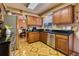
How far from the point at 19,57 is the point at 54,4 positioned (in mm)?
1303

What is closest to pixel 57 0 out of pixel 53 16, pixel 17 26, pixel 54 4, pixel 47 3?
pixel 54 4

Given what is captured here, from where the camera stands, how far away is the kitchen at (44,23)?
6.05 feet

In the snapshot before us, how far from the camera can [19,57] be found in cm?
180

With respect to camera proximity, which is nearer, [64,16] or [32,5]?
[32,5]

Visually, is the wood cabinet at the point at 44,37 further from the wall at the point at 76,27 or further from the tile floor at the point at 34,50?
the wall at the point at 76,27

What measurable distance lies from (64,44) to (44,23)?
712 mm

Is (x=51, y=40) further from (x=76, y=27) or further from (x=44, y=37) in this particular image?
(x=76, y=27)

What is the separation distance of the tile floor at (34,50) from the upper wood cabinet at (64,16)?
66 cm

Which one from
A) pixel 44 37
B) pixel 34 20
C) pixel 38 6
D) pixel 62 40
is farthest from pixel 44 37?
pixel 38 6

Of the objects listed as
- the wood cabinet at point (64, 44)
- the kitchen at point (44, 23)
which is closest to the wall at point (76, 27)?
the kitchen at point (44, 23)

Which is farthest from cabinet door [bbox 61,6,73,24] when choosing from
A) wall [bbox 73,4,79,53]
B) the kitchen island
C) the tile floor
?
the tile floor

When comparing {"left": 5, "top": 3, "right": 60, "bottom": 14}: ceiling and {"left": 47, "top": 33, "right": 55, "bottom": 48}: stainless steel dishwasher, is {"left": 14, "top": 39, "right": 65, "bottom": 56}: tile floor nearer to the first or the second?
{"left": 47, "top": 33, "right": 55, "bottom": 48}: stainless steel dishwasher

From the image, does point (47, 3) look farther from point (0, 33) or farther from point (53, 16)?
point (0, 33)

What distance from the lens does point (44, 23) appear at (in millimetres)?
1984
